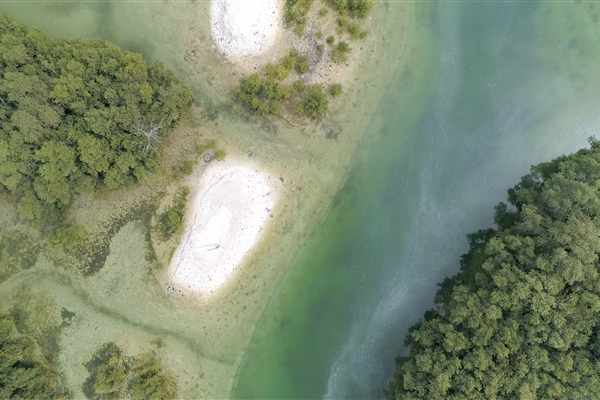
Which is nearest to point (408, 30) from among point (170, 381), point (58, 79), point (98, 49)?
point (98, 49)

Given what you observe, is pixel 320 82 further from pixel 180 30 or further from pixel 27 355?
pixel 27 355

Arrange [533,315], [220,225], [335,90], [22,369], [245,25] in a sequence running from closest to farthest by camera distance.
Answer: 1. [533,315]
2. [22,369]
3. [220,225]
4. [335,90]
5. [245,25]

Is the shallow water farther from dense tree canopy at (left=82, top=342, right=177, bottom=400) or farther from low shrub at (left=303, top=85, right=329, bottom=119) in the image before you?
low shrub at (left=303, top=85, right=329, bottom=119)

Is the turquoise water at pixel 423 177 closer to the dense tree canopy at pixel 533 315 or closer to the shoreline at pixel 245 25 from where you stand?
the dense tree canopy at pixel 533 315

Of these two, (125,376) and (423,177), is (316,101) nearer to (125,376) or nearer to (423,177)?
(423,177)

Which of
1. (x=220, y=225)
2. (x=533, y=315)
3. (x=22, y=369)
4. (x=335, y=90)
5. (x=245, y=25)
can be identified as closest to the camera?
(x=533, y=315)

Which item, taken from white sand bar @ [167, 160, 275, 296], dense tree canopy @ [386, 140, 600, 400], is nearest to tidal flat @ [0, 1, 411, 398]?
white sand bar @ [167, 160, 275, 296]

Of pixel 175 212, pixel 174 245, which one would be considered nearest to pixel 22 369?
pixel 174 245
